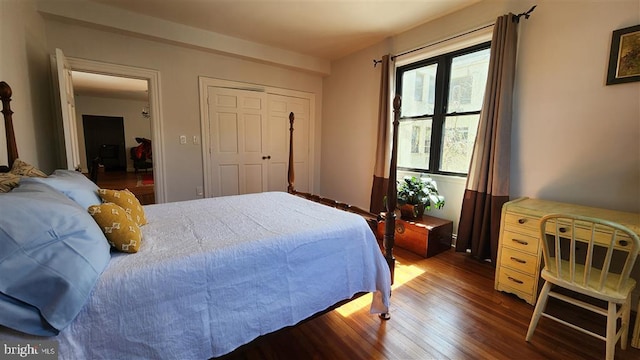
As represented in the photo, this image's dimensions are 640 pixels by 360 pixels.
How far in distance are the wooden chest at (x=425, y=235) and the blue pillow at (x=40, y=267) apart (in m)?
2.65

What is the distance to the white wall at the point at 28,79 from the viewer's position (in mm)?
1964

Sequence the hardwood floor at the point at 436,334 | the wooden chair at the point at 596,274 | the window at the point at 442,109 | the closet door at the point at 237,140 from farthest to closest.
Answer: the closet door at the point at 237,140, the window at the point at 442,109, the hardwood floor at the point at 436,334, the wooden chair at the point at 596,274

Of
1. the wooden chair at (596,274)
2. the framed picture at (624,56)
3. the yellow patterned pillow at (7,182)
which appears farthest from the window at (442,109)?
the yellow patterned pillow at (7,182)

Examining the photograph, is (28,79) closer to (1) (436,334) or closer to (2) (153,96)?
(2) (153,96)

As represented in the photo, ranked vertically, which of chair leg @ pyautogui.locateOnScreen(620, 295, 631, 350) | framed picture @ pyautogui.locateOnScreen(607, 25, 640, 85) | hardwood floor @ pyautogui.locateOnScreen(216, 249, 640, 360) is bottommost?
hardwood floor @ pyautogui.locateOnScreen(216, 249, 640, 360)

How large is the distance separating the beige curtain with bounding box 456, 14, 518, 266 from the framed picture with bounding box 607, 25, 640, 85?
61 cm

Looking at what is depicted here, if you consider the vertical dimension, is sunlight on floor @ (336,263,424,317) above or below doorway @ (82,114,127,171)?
below

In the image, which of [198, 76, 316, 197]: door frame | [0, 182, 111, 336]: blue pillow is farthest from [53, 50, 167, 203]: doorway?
[0, 182, 111, 336]: blue pillow

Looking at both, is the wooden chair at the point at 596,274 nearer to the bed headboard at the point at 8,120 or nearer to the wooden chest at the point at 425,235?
the wooden chest at the point at 425,235

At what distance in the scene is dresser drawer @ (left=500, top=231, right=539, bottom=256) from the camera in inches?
76.4

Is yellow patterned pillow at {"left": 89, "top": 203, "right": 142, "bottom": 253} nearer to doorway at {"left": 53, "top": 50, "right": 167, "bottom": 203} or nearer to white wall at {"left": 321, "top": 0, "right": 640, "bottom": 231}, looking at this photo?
doorway at {"left": 53, "top": 50, "right": 167, "bottom": 203}

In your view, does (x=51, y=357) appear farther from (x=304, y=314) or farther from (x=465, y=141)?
(x=465, y=141)

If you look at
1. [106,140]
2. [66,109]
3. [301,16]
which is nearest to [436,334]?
[301,16]

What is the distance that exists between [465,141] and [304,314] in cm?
253
